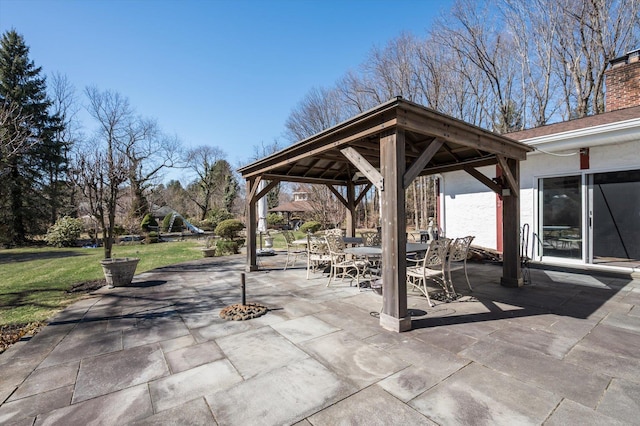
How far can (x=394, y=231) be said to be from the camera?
329cm

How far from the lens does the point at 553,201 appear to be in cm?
685

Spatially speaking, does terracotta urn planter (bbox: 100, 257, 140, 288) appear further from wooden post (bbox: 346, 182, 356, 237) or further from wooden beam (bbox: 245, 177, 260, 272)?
wooden post (bbox: 346, 182, 356, 237)

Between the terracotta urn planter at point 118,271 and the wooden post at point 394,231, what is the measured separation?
5.16 m

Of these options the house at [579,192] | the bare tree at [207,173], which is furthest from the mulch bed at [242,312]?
the bare tree at [207,173]

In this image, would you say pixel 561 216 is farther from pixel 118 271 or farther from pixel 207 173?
pixel 207 173

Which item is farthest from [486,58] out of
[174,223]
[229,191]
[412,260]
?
[229,191]

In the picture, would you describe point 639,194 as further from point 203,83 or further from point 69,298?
point 203,83

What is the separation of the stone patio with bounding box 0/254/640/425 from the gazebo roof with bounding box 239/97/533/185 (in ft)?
6.91

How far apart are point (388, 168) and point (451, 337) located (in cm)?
195

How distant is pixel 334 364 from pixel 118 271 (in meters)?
5.08

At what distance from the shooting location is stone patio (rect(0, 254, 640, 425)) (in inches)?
78.0

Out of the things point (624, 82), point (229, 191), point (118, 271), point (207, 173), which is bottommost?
point (118, 271)

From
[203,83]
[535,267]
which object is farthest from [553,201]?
[203,83]

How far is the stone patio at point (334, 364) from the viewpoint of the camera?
78.0 inches
